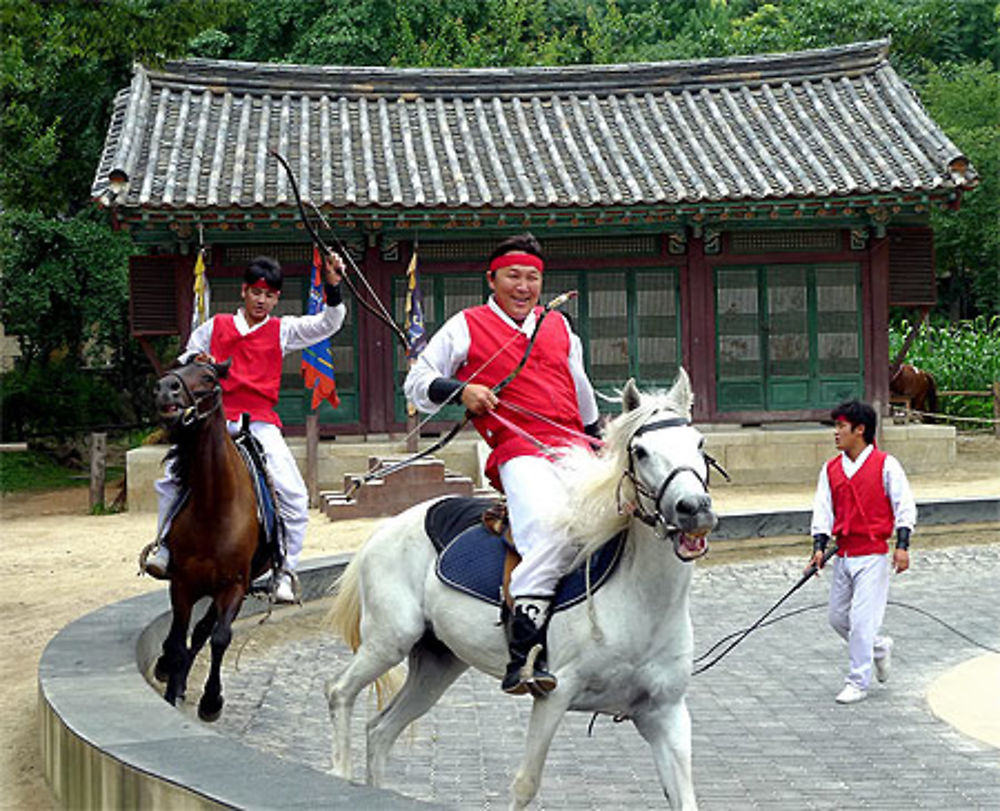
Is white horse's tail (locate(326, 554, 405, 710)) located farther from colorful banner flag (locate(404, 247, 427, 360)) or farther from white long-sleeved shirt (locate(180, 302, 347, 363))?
colorful banner flag (locate(404, 247, 427, 360))

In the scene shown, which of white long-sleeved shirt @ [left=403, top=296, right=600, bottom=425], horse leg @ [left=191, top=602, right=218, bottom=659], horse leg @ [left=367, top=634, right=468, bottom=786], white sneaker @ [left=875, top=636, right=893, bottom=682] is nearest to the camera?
white long-sleeved shirt @ [left=403, top=296, right=600, bottom=425]

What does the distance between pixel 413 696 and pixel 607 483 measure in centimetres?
167

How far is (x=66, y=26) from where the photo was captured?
13023mm

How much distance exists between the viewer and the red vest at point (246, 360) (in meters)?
8.38

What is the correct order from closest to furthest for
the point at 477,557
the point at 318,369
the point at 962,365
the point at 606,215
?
the point at 477,557
the point at 318,369
the point at 606,215
the point at 962,365

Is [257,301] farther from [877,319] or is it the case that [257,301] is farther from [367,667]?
[877,319]

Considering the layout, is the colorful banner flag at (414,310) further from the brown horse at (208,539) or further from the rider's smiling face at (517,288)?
the rider's smiling face at (517,288)

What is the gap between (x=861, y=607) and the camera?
8.67 m

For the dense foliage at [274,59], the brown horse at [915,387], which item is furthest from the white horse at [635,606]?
the brown horse at [915,387]

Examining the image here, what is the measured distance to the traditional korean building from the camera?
64.2ft

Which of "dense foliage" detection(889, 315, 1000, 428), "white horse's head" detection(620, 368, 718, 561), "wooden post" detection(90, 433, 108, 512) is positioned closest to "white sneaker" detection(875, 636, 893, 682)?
"white horse's head" detection(620, 368, 718, 561)

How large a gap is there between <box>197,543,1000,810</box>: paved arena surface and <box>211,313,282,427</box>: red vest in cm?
190

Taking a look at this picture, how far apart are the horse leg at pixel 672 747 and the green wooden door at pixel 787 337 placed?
16249 mm

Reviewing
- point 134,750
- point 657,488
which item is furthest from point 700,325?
point 134,750
